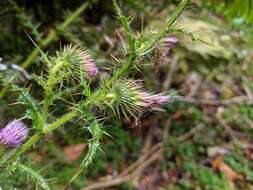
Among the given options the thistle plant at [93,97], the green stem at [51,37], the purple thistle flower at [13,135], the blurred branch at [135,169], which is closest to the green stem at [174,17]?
the thistle plant at [93,97]

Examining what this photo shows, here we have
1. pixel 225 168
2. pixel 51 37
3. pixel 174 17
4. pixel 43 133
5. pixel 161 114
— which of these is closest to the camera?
pixel 174 17

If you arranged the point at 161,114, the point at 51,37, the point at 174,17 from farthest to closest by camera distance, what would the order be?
the point at 161,114, the point at 51,37, the point at 174,17

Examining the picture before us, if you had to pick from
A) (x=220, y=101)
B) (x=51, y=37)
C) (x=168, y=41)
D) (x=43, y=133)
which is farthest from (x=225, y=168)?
(x=43, y=133)

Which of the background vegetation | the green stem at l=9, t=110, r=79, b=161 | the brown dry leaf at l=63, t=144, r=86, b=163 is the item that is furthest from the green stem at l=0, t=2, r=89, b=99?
the green stem at l=9, t=110, r=79, b=161

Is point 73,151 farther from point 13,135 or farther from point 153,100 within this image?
point 153,100

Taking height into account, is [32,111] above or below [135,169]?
above

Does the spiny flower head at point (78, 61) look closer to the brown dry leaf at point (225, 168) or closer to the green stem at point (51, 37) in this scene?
the green stem at point (51, 37)
